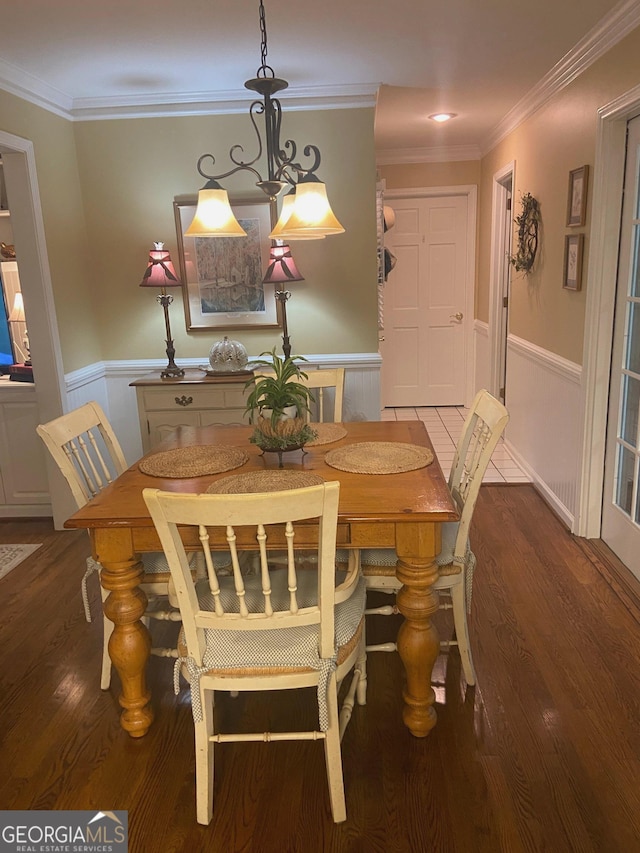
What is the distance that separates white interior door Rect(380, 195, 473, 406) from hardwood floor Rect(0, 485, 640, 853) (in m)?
3.94

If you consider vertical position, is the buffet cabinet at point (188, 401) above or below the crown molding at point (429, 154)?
below

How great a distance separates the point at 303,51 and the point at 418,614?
102 inches

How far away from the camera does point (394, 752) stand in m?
1.94

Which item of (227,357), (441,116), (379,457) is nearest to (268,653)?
(379,457)

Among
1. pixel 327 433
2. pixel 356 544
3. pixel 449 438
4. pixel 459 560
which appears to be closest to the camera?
pixel 356 544

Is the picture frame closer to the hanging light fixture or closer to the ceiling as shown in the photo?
the ceiling

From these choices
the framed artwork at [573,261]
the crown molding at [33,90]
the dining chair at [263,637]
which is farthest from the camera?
the framed artwork at [573,261]

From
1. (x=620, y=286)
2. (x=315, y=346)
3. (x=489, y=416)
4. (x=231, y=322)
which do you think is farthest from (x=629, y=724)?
(x=231, y=322)

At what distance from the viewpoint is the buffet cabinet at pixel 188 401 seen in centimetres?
364

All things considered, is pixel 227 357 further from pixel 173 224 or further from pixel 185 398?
pixel 173 224

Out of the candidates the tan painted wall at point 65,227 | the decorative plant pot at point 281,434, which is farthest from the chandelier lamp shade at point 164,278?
the decorative plant pot at point 281,434

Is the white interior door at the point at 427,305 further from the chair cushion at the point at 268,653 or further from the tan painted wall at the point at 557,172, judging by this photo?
the chair cushion at the point at 268,653

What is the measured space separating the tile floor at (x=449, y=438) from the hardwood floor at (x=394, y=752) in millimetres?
1542
